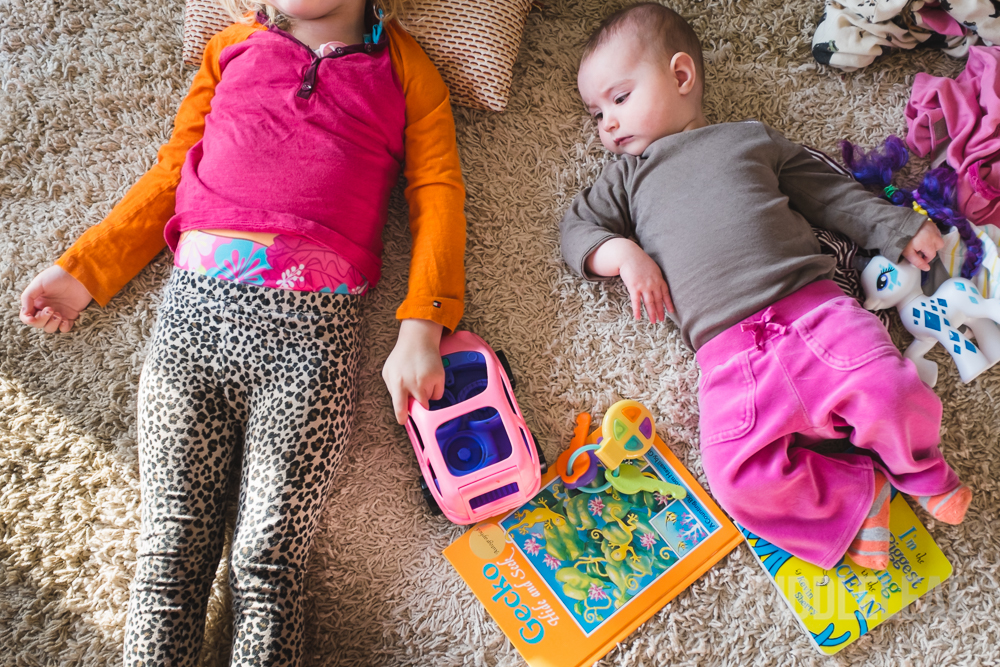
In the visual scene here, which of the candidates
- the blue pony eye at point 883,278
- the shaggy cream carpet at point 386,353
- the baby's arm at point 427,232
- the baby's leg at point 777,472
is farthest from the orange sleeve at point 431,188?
the blue pony eye at point 883,278

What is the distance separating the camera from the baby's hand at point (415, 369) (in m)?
0.97

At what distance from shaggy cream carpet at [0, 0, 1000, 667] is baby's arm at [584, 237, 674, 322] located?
0.07 metres

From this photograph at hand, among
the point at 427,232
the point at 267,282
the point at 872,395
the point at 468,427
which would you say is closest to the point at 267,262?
the point at 267,282

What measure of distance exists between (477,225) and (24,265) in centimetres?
78

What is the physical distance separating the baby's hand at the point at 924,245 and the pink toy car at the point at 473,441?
2.26 ft

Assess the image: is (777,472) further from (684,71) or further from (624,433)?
(684,71)

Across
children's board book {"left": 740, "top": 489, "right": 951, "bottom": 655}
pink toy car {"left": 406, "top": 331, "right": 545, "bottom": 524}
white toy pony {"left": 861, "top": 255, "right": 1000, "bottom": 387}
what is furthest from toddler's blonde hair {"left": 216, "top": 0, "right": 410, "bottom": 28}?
children's board book {"left": 740, "top": 489, "right": 951, "bottom": 655}

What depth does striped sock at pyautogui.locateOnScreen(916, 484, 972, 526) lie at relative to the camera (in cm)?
98

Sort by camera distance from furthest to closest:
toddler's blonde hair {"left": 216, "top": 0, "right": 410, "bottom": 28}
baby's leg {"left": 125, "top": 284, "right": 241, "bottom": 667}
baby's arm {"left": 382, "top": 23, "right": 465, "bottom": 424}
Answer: toddler's blonde hair {"left": 216, "top": 0, "right": 410, "bottom": 28} → baby's arm {"left": 382, "top": 23, "right": 465, "bottom": 424} → baby's leg {"left": 125, "top": 284, "right": 241, "bottom": 667}

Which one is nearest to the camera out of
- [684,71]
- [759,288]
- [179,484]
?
[179,484]

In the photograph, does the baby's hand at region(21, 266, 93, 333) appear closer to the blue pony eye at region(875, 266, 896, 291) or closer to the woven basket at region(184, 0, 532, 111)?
the woven basket at region(184, 0, 532, 111)

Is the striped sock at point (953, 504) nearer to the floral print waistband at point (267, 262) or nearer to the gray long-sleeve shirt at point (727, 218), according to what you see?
the gray long-sleeve shirt at point (727, 218)

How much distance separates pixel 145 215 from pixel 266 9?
400 millimetres

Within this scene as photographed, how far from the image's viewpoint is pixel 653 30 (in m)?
1.12
